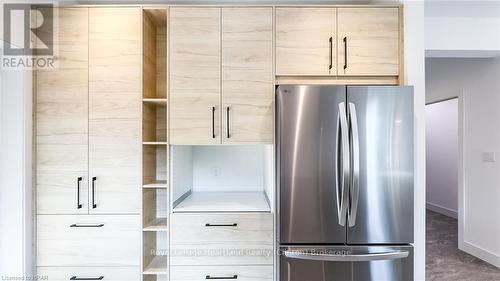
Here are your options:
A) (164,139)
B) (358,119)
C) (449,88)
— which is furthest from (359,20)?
(449,88)

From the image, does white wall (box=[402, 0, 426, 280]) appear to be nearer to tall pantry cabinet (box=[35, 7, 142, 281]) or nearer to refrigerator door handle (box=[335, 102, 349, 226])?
refrigerator door handle (box=[335, 102, 349, 226])

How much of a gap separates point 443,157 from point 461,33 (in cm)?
347

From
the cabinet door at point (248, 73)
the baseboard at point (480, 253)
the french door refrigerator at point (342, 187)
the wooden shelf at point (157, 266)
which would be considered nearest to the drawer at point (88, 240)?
the wooden shelf at point (157, 266)

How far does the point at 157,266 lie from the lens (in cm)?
201

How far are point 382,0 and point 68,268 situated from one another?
3.17 meters

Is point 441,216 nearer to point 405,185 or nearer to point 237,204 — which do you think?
point 405,185

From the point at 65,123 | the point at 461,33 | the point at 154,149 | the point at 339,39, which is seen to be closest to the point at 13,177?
the point at 65,123

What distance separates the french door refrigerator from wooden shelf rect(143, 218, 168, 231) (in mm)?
909

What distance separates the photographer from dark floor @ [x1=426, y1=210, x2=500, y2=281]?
113 inches

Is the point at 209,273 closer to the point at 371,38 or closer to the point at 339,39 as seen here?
the point at 339,39

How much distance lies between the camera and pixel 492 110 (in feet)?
10.3

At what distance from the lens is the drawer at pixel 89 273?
1.89 metres

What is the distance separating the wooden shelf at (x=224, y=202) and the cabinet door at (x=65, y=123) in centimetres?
76

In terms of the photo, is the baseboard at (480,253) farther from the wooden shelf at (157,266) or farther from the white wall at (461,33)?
the wooden shelf at (157,266)
